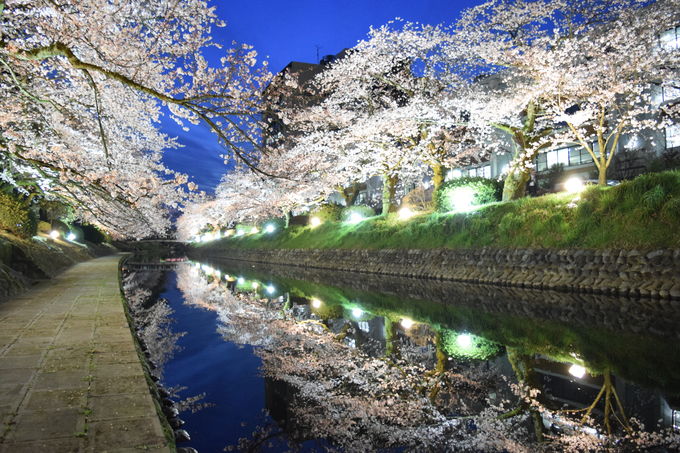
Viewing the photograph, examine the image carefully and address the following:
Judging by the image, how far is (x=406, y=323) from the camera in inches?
345

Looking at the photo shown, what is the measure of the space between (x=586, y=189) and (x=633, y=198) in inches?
76.5

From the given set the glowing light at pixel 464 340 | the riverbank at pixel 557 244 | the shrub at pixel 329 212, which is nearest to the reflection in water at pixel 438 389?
the glowing light at pixel 464 340

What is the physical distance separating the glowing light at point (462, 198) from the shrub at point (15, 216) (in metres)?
18.1

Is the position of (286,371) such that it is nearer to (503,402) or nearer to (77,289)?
(503,402)

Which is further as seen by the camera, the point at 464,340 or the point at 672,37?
the point at 672,37

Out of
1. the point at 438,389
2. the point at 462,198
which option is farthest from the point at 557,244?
the point at 438,389

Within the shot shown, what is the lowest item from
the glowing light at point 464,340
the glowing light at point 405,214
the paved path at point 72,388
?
the glowing light at point 464,340

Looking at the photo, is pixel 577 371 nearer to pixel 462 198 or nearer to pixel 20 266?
pixel 20 266

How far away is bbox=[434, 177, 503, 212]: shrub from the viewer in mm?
18859

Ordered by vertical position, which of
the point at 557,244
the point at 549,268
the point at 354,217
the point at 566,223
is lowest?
the point at 549,268

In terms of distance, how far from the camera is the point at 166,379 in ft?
18.5

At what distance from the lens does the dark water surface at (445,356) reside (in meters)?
4.02

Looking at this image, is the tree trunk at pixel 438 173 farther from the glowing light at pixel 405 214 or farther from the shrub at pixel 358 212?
the shrub at pixel 358 212

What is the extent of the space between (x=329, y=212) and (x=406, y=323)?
23226 millimetres
